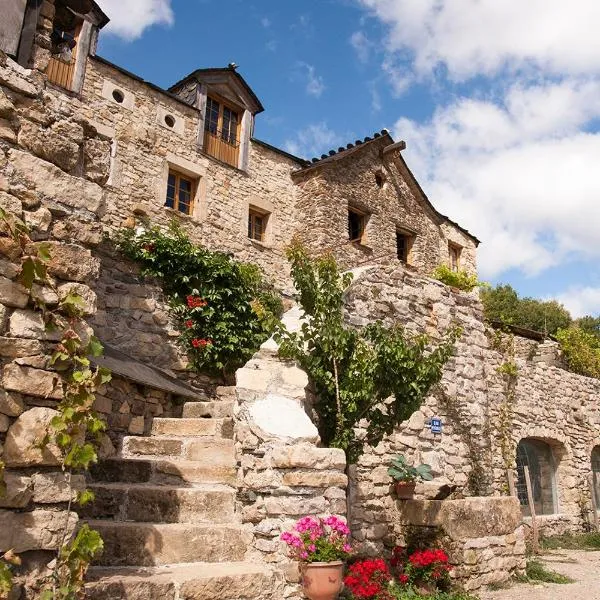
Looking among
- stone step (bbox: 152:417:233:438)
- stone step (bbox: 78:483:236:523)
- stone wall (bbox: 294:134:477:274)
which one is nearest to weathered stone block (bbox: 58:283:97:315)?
stone step (bbox: 78:483:236:523)

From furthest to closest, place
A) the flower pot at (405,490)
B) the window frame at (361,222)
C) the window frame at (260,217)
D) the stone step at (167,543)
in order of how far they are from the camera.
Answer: the window frame at (361,222), the window frame at (260,217), the flower pot at (405,490), the stone step at (167,543)

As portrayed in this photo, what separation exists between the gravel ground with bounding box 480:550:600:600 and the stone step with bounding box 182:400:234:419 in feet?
10.0

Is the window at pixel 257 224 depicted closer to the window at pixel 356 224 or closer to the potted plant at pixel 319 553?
the window at pixel 356 224

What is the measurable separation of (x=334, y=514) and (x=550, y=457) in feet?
26.7

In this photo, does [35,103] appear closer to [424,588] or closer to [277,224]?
[424,588]

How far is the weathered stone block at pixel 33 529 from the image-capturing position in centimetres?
224

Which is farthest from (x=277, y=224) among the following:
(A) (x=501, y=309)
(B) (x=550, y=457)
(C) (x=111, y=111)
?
(A) (x=501, y=309)

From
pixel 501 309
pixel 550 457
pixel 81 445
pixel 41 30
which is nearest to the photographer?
pixel 81 445

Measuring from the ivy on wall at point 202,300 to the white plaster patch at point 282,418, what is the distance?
4.09 metres

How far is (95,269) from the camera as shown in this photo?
2.78 m

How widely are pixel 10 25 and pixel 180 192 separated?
8.86 metres

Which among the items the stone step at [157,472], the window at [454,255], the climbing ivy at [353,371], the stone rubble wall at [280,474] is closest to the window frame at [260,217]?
the window at [454,255]

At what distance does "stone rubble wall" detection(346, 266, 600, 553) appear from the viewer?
20.0 feet

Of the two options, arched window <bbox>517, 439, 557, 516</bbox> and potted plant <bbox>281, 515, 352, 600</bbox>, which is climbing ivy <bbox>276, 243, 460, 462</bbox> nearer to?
potted plant <bbox>281, 515, 352, 600</bbox>
